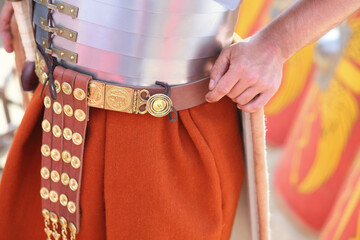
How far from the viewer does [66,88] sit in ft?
2.78

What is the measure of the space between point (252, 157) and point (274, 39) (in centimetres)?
28

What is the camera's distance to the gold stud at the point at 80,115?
2.78ft

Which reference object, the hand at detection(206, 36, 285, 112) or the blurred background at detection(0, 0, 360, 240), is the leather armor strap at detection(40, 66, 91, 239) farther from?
the blurred background at detection(0, 0, 360, 240)

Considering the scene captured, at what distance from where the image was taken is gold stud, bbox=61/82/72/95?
843 mm

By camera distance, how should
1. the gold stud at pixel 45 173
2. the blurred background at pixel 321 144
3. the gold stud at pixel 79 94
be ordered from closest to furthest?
the gold stud at pixel 79 94 < the gold stud at pixel 45 173 < the blurred background at pixel 321 144

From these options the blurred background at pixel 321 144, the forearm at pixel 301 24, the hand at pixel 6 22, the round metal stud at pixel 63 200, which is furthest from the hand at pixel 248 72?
the blurred background at pixel 321 144

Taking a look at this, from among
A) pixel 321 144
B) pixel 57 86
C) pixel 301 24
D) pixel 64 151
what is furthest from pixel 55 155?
pixel 321 144

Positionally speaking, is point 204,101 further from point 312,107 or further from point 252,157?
point 312,107

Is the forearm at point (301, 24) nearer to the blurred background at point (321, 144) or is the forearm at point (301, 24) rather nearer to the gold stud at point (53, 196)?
the gold stud at point (53, 196)

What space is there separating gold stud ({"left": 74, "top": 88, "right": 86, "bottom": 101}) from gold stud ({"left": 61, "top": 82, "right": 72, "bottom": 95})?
0.01 meters

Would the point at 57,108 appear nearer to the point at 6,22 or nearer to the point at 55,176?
the point at 55,176

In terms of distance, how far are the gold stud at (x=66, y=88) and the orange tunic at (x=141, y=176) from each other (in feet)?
0.20

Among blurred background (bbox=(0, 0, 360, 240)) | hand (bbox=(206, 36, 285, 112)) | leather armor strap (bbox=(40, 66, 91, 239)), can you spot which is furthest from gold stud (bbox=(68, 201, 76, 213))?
blurred background (bbox=(0, 0, 360, 240))

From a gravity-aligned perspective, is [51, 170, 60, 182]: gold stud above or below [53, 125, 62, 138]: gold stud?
below
